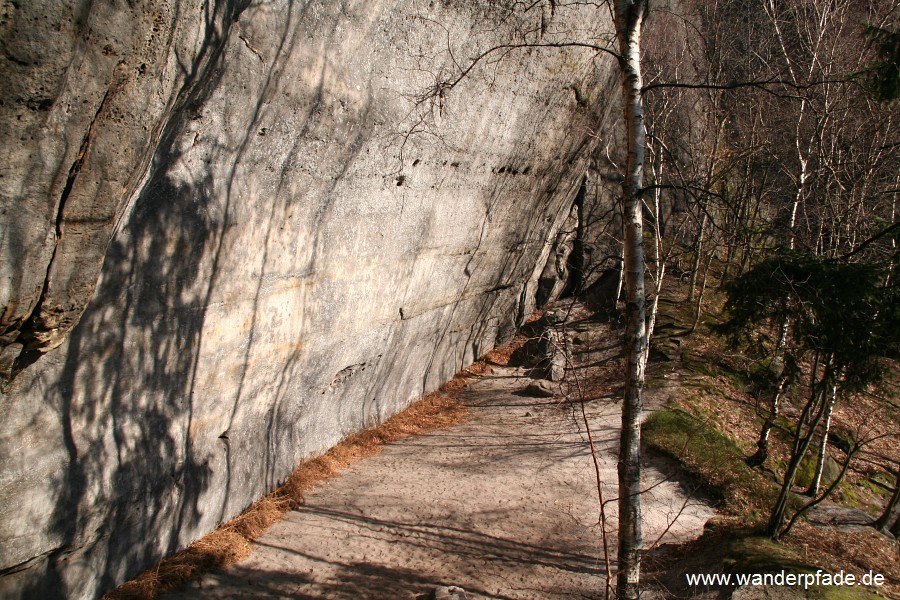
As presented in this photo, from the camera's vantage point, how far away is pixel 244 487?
8.02 meters

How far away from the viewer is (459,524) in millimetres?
8422

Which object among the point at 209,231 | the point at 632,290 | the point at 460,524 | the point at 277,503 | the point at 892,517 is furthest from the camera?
the point at 892,517

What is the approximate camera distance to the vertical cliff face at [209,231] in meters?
4.11

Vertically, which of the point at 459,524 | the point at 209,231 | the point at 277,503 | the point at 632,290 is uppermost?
the point at 209,231

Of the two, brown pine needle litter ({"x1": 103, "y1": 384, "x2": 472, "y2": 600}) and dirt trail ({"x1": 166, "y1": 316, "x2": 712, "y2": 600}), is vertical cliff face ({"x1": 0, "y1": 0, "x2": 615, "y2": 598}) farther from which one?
dirt trail ({"x1": 166, "y1": 316, "x2": 712, "y2": 600})

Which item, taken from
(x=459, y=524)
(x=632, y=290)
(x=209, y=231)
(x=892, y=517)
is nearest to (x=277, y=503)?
(x=459, y=524)

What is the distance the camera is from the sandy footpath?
6.98 m

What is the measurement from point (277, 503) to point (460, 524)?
2.28m

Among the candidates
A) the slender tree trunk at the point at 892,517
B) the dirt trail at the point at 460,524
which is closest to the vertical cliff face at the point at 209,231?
the dirt trail at the point at 460,524

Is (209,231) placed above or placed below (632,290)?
above

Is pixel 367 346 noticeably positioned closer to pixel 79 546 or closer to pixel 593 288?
pixel 79 546

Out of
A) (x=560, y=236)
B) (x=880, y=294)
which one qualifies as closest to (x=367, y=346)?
(x=880, y=294)

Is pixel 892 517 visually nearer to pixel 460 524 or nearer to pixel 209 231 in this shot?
pixel 460 524

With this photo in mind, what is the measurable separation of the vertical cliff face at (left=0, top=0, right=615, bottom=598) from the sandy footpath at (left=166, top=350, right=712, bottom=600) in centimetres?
87
